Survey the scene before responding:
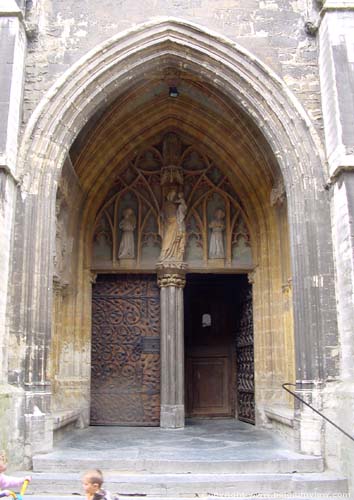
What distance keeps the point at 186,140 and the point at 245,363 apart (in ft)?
12.7

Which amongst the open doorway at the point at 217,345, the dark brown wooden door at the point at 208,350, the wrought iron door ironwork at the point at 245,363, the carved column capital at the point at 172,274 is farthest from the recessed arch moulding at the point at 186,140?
the dark brown wooden door at the point at 208,350

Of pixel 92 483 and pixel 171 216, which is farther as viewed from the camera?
pixel 171 216

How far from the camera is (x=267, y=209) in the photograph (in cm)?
907

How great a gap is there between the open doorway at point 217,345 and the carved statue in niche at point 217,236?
30.3 inches

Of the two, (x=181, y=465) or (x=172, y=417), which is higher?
(x=172, y=417)

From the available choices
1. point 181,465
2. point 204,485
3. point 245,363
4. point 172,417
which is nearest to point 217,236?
point 245,363

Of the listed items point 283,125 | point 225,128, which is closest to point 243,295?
point 225,128

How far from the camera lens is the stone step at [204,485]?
566cm

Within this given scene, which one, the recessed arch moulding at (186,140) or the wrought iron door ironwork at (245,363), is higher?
the recessed arch moulding at (186,140)

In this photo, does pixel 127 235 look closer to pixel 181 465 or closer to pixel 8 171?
pixel 8 171

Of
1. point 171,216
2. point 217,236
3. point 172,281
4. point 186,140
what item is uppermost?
point 186,140

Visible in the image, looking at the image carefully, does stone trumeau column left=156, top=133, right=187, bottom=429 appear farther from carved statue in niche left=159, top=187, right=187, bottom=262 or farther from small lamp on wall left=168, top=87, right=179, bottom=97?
small lamp on wall left=168, top=87, right=179, bottom=97

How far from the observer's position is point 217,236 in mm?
9477

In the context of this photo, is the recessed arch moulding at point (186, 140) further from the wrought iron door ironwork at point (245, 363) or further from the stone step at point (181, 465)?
the stone step at point (181, 465)
